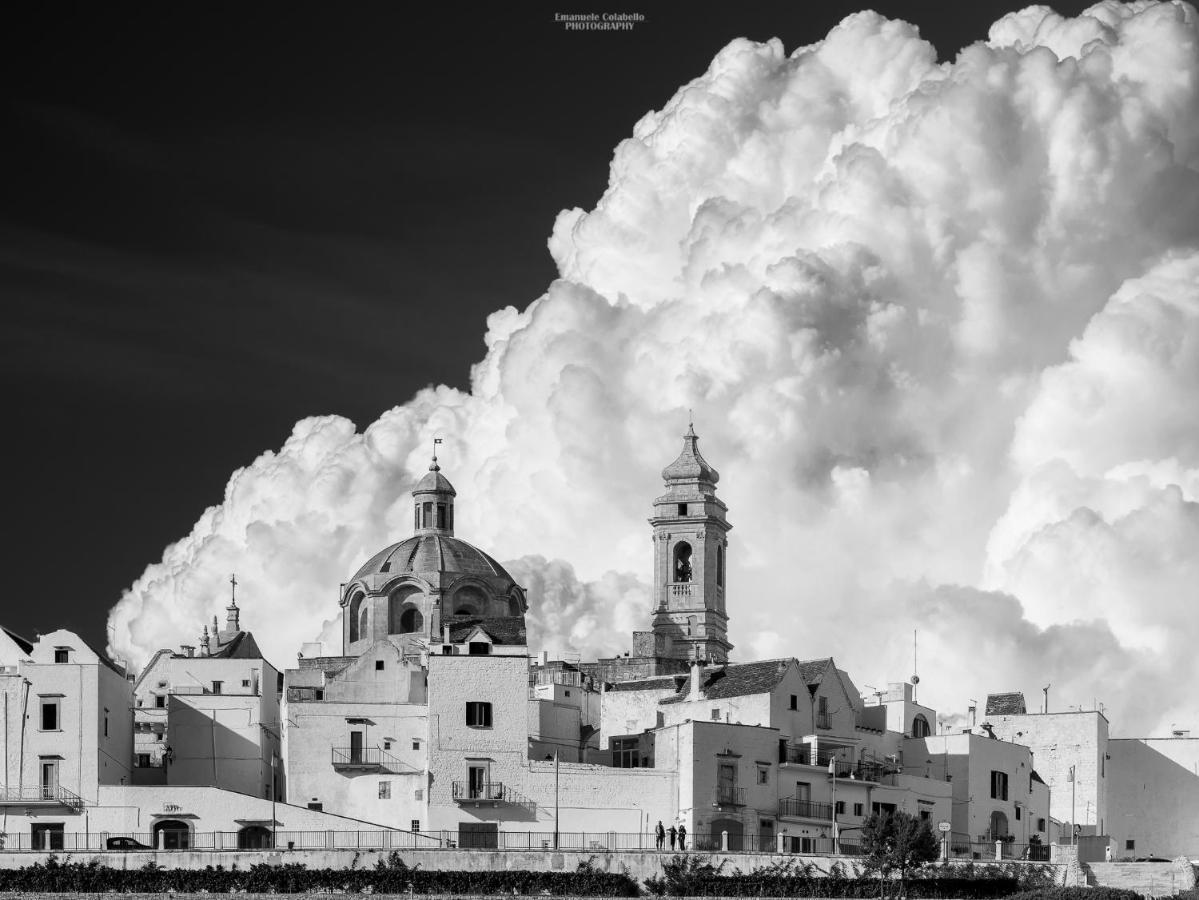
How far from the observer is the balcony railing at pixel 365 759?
10662 cm

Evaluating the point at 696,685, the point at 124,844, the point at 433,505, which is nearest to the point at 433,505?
the point at 433,505

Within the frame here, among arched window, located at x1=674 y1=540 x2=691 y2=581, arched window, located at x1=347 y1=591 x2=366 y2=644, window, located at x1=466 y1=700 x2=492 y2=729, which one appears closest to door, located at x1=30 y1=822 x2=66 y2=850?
window, located at x1=466 y1=700 x2=492 y2=729

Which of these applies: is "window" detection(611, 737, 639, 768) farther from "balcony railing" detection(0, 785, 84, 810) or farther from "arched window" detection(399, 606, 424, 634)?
"balcony railing" detection(0, 785, 84, 810)

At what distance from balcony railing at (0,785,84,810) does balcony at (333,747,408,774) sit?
392 inches

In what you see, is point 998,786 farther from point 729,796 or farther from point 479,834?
point 479,834

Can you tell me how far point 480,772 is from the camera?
10419cm

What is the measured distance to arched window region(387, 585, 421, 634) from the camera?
422 ft

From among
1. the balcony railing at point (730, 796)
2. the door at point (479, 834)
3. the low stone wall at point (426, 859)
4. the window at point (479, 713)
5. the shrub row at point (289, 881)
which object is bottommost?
the shrub row at point (289, 881)

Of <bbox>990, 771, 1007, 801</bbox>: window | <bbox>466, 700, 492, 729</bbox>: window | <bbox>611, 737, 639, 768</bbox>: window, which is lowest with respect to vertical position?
<bbox>990, 771, 1007, 801</bbox>: window

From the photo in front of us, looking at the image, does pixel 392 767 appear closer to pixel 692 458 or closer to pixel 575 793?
pixel 575 793

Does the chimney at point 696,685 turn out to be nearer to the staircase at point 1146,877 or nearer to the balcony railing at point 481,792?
the balcony railing at point 481,792

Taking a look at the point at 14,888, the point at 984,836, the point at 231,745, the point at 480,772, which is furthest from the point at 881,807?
the point at 14,888

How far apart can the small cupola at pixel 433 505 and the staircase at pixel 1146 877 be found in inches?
1563

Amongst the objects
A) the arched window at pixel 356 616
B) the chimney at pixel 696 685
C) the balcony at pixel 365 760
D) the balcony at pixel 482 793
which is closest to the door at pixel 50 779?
the balcony at pixel 365 760
